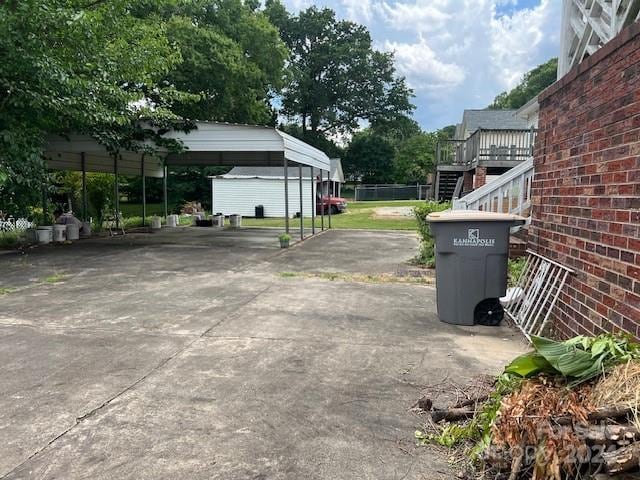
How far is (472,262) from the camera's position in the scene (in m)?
4.79

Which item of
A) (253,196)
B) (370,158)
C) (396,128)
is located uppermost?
(396,128)

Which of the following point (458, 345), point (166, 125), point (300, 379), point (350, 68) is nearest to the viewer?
point (300, 379)

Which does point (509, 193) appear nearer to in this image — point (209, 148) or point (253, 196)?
point (209, 148)

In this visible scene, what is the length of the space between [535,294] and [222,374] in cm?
302

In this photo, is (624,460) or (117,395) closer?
A: (624,460)

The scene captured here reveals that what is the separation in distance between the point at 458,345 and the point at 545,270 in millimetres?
1152

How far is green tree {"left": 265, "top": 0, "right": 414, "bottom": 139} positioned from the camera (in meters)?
47.8

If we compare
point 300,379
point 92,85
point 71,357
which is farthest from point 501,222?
point 92,85

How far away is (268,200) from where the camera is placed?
89.6ft

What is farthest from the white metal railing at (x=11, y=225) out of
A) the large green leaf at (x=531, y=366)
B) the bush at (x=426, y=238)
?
the large green leaf at (x=531, y=366)

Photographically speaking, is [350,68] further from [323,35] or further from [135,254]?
[135,254]

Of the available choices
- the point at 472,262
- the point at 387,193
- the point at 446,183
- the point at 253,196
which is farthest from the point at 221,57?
the point at 387,193

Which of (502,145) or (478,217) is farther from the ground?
(502,145)

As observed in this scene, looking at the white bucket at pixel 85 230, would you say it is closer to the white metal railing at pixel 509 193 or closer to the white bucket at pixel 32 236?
the white bucket at pixel 32 236
